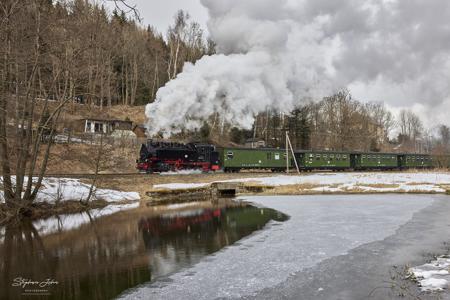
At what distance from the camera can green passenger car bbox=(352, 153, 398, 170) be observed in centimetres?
5109

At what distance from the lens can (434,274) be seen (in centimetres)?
744

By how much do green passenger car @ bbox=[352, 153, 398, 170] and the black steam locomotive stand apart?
23598 mm

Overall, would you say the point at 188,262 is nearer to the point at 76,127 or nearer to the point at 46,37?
the point at 46,37

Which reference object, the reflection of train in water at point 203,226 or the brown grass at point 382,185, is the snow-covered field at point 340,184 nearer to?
the brown grass at point 382,185

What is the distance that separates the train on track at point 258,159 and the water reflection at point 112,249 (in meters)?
14.4

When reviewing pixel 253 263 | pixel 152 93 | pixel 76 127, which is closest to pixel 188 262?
pixel 253 263

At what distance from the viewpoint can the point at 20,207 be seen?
17.7 metres

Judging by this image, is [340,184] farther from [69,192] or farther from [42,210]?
[42,210]

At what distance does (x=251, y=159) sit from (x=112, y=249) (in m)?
30.3

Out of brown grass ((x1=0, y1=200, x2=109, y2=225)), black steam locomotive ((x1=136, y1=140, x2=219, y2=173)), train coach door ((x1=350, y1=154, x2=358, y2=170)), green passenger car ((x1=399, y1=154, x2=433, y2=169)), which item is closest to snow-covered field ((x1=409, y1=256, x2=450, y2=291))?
brown grass ((x1=0, y1=200, x2=109, y2=225))

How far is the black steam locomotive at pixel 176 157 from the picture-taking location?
1288 inches

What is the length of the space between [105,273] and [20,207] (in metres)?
11.5

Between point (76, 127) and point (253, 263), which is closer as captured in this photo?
point (253, 263)

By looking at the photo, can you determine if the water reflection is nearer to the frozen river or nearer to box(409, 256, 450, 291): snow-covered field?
the frozen river
